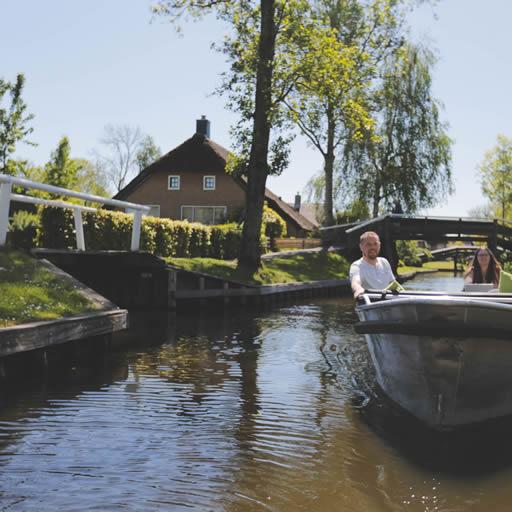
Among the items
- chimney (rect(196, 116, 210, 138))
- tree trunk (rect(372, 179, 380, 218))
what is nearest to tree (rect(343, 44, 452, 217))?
tree trunk (rect(372, 179, 380, 218))

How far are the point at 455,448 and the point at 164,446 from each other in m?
2.18

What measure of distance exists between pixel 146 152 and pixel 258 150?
154ft

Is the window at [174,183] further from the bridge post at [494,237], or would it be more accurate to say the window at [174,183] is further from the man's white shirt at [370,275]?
the man's white shirt at [370,275]

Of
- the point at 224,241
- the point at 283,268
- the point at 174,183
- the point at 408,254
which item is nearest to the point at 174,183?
the point at 174,183

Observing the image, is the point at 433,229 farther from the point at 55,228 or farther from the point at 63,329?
the point at 63,329

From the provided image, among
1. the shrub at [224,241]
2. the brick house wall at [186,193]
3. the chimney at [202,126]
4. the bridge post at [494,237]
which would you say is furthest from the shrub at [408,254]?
the shrub at [224,241]

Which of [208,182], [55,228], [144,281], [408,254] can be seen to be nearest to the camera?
[55,228]

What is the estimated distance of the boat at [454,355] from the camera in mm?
4988

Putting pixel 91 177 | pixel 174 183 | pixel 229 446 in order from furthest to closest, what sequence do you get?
pixel 91 177
pixel 174 183
pixel 229 446

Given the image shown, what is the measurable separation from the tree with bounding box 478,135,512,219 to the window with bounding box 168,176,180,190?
1059 inches

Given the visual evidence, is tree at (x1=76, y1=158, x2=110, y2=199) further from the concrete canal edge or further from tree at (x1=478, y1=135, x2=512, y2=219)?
the concrete canal edge

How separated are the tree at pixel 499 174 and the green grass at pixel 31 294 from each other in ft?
160

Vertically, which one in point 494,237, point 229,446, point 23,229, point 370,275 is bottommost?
point 229,446

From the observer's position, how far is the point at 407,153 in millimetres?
35438
